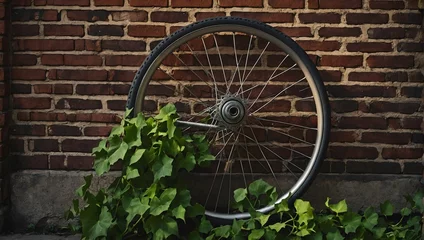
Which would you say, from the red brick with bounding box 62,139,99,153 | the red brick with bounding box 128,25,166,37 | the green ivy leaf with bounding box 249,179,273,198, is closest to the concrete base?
the red brick with bounding box 62,139,99,153

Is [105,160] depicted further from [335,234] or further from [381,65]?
[381,65]

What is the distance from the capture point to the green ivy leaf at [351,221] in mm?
3283

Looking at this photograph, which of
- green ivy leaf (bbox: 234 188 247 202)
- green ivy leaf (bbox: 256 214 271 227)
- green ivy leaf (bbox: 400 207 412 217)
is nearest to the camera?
green ivy leaf (bbox: 256 214 271 227)

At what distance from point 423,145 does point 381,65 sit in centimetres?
53

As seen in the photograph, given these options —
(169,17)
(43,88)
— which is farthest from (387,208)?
(43,88)

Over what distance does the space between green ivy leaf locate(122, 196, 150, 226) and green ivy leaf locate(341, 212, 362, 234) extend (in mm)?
1035

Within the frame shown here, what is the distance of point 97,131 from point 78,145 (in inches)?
5.5

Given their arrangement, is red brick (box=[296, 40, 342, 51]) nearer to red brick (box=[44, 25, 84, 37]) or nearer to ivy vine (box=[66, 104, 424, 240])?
ivy vine (box=[66, 104, 424, 240])

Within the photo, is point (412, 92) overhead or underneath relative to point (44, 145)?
overhead

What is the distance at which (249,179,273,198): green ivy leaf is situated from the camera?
11.1 ft

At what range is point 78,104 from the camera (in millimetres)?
3650

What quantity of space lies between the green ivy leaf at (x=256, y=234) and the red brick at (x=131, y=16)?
4.40 feet

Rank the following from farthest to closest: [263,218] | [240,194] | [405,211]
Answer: [405,211] → [240,194] → [263,218]

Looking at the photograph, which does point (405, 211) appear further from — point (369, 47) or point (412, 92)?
point (369, 47)
